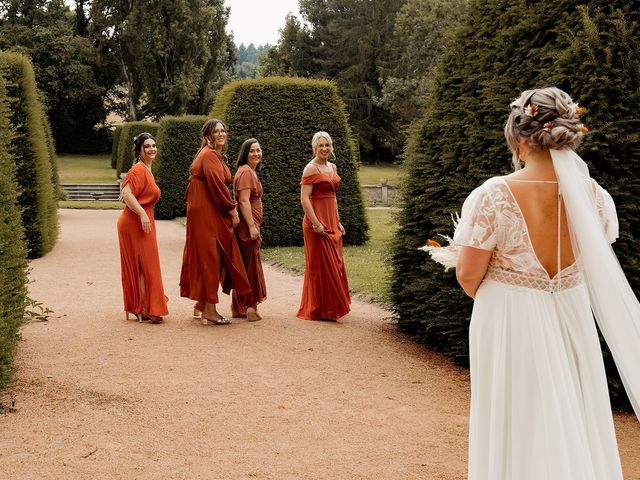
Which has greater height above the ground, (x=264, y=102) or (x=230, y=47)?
(x=230, y=47)

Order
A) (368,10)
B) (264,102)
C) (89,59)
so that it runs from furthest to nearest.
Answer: (368,10) → (89,59) → (264,102)

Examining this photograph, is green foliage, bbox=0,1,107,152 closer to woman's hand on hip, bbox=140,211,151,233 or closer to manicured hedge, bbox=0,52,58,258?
manicured hedge, bbox=0,52,58,258

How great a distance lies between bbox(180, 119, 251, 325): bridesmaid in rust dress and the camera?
27.5 ft

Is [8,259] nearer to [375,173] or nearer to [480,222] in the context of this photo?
[480,222]

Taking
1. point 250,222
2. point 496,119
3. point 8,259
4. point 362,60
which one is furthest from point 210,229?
point 362,60

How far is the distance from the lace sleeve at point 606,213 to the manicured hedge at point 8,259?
4178mm

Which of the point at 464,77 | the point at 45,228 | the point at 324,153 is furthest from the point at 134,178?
the point at 45,228

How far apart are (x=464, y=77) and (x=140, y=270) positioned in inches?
165

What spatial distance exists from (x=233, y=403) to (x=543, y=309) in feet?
10.1

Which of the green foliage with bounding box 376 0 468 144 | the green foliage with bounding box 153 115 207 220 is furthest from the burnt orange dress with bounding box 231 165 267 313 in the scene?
the green foliage with bounding box 376 0 468 144

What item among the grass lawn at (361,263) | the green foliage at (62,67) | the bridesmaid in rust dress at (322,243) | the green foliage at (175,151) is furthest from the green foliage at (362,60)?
the bridesmaid in rust dress at (322,243)

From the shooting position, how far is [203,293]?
28.0 feet

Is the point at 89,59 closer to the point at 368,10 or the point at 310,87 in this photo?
the point at 368,10

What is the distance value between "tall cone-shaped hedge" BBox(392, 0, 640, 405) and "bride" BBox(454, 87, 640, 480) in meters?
2.52
